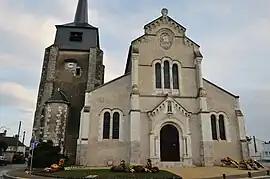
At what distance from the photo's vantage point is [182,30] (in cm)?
2684

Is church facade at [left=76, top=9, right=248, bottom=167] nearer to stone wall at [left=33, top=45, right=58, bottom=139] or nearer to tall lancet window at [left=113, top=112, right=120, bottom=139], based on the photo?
tall lancet window at [left=113, top=112, right=120, bottom=139]

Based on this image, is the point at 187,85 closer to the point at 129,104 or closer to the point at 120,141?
the point at 129,104

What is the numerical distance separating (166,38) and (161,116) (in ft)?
29.9

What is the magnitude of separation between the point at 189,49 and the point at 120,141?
493 inches

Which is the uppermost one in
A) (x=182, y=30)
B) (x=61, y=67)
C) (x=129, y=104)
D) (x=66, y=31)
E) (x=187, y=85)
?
(x=66, y=31)

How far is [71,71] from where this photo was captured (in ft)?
101

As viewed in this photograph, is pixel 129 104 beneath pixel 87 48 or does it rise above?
beneath

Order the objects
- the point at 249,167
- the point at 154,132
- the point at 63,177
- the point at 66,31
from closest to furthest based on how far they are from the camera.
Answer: the point at 63,177 → the point at 249,167 → the point at 154,132 → the point at 66,31

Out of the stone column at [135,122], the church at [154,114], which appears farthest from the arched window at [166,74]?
the stone column at [135,122]

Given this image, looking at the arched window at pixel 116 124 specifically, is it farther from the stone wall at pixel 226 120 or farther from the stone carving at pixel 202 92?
the stone wall at pixel 226 120

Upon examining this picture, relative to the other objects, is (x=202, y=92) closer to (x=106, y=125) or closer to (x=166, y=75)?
(x=166, y=75)

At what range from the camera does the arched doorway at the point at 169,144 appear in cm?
2222

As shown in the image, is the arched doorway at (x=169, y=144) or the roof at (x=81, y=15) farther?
the roof at (x=81, y=15)

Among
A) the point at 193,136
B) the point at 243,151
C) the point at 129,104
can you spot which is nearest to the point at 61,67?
the point at 129,104
